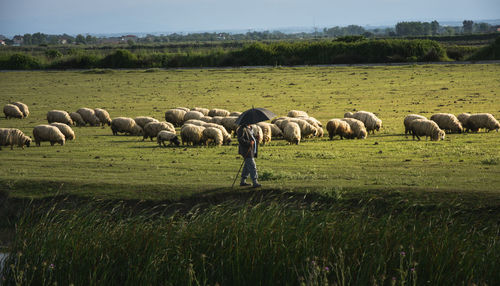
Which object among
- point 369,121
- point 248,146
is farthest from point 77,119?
point 248,146

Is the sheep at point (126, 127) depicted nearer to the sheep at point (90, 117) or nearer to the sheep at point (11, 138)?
the sheep at point (90, 117)

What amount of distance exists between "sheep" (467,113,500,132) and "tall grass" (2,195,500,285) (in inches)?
663

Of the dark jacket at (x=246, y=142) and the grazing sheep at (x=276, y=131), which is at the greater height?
the dark jacket at (x=246, y=142)

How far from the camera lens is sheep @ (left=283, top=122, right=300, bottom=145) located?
27.5 metres

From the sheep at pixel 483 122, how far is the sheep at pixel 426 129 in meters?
3.01

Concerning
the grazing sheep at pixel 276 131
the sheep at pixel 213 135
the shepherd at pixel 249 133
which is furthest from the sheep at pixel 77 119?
the shepherd at pixel 249 133

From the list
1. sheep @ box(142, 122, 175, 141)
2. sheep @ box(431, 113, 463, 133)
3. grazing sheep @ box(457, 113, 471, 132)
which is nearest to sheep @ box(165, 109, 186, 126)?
sheep @ box(142, 122, 175, 141)

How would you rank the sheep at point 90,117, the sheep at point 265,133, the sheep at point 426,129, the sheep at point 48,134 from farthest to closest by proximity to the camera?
the sheep at point 90,117
the sheep at point 48,134
the sheep at point 265,133
the sheep at point 426,129

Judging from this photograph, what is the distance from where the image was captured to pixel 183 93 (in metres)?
54.8

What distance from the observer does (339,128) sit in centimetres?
2916

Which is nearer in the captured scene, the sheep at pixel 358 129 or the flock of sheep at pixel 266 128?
the flock of sheep at pixel 266 128

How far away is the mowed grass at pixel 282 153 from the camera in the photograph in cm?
1864

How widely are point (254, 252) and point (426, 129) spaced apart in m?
17.4

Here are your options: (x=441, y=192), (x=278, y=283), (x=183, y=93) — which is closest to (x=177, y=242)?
(x=278, y=283)
